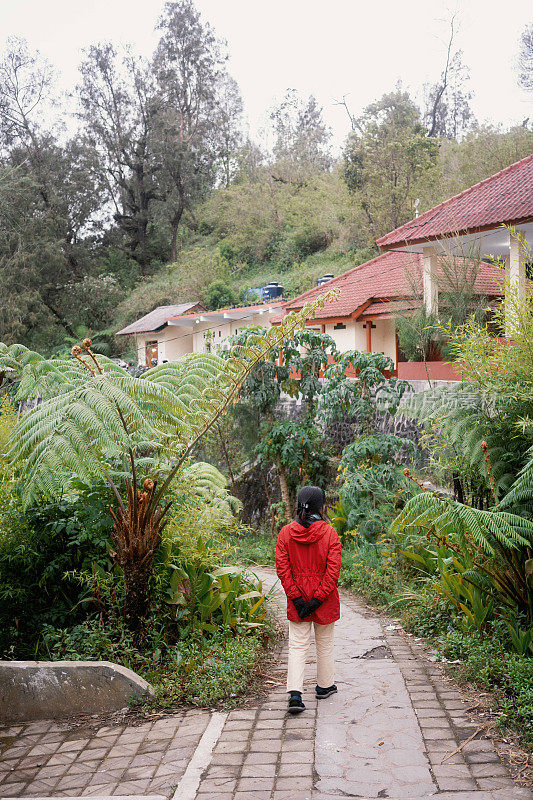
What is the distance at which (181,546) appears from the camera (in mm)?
5484

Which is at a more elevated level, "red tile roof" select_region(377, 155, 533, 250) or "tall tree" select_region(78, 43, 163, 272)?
"tall tree" select_region(78, 43, 163, 272)

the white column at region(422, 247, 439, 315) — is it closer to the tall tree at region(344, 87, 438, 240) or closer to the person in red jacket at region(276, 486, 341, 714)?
the person in red jacket at region(276, 486, 341, 714)

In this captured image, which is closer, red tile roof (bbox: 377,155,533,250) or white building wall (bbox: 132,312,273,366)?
red tile roof (bbox: 377,155,533,250)

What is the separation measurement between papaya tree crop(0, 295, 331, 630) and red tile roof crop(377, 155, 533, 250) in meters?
7.45

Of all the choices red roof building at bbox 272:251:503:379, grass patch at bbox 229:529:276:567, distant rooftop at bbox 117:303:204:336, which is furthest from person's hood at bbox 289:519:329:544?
distant rooftop at bbox 117:303:204:336

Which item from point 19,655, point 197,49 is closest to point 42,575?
point 19,655

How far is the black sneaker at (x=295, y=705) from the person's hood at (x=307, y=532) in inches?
37.2

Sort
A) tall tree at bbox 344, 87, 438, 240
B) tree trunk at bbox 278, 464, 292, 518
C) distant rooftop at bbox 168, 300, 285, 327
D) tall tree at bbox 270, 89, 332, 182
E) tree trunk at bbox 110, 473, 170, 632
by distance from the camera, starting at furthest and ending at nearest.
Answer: tall tree at bbox 270, 89, 332, 182
distant rooftop at bbox 168, 300, 285, 327
tall tree at bbox 344, 87, 438, 240
tree trunk at bbox 278, 464, 292, 518
tree trunk at bbox 110, 473, 170, 632

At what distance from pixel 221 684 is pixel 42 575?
1713 mm

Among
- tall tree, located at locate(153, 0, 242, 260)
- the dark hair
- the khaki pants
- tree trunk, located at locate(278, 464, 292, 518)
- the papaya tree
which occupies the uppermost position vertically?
tall tree, located at locate(153, 0, 242, 260)

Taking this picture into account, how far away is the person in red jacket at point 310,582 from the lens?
13.8 ft

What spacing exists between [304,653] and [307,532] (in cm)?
76

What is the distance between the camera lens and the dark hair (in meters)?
4.31

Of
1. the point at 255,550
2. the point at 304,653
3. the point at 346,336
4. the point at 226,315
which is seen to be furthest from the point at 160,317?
the point at 304,653
